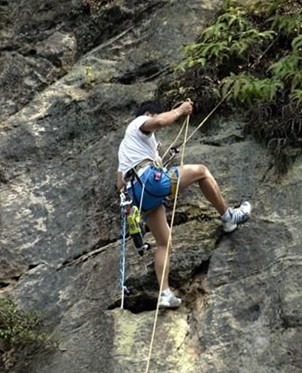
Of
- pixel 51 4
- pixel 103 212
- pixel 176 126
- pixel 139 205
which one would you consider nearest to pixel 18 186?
pixel 103 212

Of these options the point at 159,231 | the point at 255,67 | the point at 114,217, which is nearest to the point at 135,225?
the point at 159,231

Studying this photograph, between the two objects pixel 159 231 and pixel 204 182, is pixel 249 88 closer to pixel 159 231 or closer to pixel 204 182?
pixel 204 182

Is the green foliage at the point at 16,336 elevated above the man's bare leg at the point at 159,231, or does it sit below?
below

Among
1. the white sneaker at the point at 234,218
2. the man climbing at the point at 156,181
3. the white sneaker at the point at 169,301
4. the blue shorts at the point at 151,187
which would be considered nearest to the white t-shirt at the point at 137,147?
the man climbing at the point at 156,181

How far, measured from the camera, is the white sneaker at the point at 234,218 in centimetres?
795

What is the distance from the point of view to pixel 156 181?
296 inches

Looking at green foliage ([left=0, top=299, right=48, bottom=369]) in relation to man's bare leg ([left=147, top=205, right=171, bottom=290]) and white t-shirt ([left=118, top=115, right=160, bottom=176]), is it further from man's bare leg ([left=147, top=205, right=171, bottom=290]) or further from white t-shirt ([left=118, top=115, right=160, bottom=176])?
white t-shirt ([left=118, top=115, right=160, bottom=176])

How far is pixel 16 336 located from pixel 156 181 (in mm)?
2500

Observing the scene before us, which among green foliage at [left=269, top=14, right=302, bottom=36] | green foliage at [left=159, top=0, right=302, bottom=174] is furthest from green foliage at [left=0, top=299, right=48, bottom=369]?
green foliage at [left=269, top=14, right=302, bottom=36]

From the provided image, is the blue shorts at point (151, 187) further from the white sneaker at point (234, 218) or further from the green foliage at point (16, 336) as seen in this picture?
the green foliage at point (16, 336)

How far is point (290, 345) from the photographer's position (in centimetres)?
656

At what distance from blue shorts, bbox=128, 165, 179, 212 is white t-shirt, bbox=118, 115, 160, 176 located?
196 millimetres

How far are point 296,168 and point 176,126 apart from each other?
2.28 m

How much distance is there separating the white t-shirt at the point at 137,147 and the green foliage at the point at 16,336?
2.19 m
